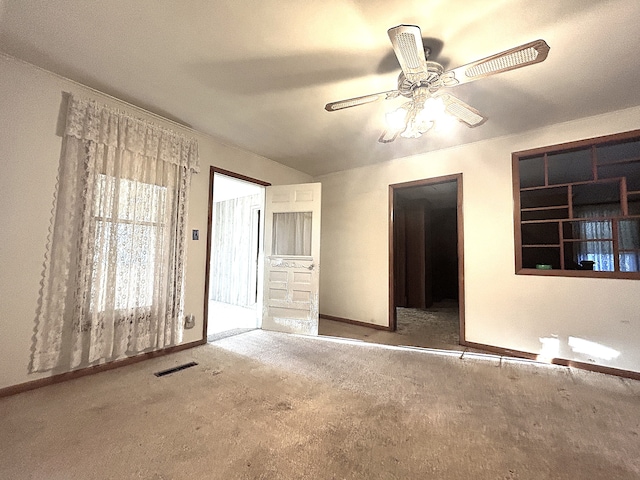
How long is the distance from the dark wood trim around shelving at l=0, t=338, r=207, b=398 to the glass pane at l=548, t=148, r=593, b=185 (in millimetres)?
5031

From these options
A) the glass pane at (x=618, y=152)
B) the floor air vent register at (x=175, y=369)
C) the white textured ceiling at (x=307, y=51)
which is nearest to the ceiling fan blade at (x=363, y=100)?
the white textured ceiling at (x=307, y=51)

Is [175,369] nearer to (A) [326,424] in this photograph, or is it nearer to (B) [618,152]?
(A) [326,424]

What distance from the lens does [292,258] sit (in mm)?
3939

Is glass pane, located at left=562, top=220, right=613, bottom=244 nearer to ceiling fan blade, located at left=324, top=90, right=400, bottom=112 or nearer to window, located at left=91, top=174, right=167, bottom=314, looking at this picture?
ceiling fan blade, located at left=324, top=90, right=400, bottom=112

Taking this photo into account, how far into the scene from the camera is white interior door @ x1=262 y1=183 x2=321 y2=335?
379 centimetres

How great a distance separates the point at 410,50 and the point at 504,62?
1.69 ft

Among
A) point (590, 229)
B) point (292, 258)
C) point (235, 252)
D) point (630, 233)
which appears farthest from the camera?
point (235, 252)

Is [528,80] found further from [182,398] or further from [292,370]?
[182,398]

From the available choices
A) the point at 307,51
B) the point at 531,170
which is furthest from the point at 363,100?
the point at 531,170

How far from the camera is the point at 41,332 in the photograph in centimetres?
213

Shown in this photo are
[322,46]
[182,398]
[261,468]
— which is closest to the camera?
[261,468]

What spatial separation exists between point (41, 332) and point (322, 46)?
120 inches

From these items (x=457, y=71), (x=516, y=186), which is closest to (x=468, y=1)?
(x=457, y=71)

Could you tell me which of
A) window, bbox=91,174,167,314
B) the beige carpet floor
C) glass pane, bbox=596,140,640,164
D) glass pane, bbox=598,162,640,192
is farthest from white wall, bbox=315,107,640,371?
window, bbox=91,174,167,314
